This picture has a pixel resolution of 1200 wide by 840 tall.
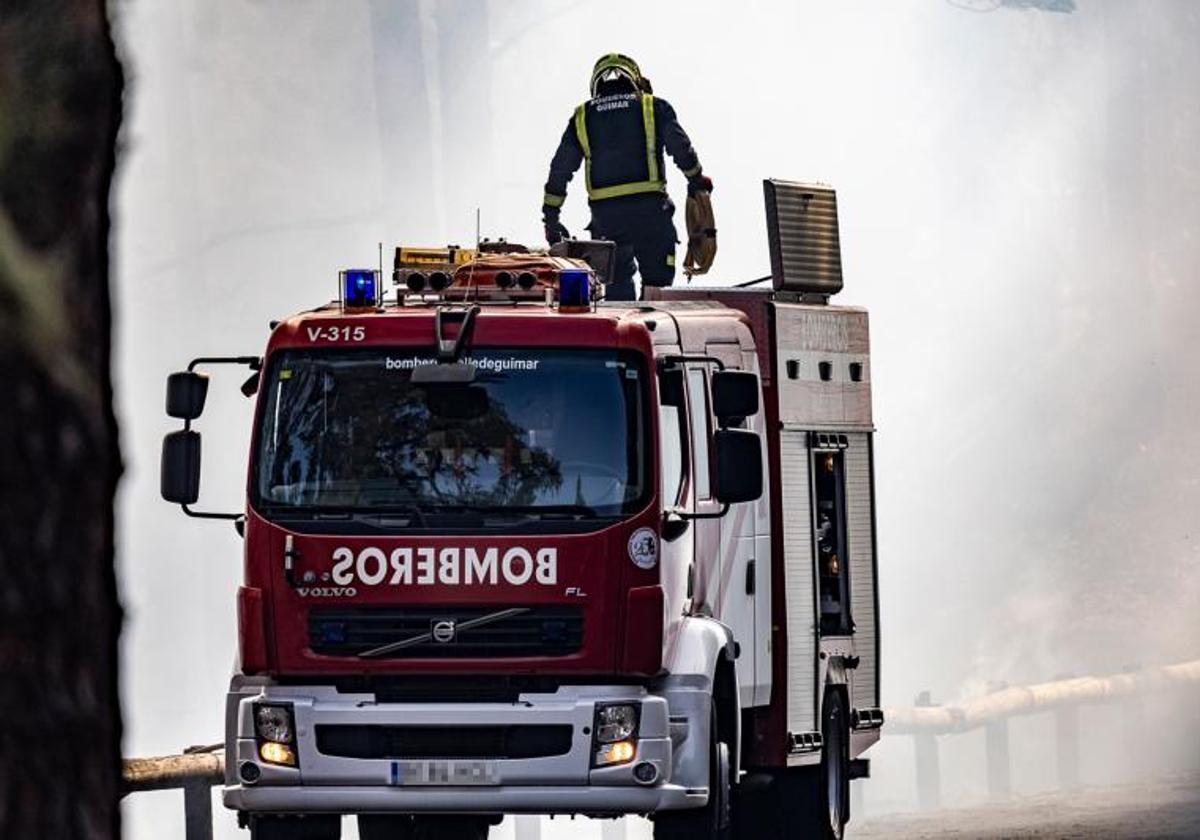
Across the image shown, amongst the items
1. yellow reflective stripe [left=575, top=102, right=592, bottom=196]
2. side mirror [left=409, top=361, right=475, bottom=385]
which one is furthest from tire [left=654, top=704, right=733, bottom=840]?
yellow reflective stripe [left=575, top=102, right=592, bottom=196]

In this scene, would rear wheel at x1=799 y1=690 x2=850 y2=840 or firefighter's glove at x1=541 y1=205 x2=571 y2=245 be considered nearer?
rear wheel at x1=799 y1=690 x2=850 y2=840

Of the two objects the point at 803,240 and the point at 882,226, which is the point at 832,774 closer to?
the point at 803,240

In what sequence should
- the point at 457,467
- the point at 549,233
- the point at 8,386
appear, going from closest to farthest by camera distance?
the point at 8,386 → the point at 457,467 → the point at 549,233

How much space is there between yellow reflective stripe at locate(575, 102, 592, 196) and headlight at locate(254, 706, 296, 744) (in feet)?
17.6

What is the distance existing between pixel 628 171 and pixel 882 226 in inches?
1516

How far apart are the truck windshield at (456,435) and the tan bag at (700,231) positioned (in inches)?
179

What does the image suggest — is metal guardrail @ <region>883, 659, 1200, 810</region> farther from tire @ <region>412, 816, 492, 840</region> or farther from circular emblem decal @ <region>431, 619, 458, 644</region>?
circular emblem decal @ <region>431, 619, 458, 644</region>

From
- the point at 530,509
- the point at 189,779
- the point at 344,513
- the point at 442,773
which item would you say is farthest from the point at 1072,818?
the point at 344,513

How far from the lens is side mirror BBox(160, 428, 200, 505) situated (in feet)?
33.0

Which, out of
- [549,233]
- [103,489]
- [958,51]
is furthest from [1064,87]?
[103,489]

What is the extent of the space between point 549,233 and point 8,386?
11339 mm

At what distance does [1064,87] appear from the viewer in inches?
2176

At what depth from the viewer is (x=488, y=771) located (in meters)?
10.2

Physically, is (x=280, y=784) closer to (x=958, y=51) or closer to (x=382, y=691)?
(x=382, y=691)
